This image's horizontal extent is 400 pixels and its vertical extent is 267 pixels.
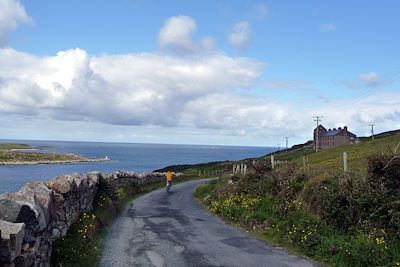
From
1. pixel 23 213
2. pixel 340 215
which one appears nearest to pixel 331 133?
pixel 340 215

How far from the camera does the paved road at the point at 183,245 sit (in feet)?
38.1

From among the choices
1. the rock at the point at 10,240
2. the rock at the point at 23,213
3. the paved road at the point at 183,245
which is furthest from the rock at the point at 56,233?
the rock at the point at 10,240

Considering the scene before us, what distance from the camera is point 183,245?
13586mm

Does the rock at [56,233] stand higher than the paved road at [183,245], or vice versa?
the rock at [56,233]

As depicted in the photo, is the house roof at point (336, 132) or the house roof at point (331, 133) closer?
the house roof at point (336, 132)

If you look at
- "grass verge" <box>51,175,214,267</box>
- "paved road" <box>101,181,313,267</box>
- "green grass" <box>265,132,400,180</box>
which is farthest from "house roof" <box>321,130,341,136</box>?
"paved road" <box>101,181,313,267</box>

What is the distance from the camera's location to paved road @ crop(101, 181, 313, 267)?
38.1 feet

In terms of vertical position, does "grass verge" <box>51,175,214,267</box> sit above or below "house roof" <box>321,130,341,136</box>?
below

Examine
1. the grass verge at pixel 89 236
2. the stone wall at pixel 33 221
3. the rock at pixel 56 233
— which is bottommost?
the grass verge at pixel 89 236

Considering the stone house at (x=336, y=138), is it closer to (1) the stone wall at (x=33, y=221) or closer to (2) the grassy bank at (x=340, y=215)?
(2) the grassy bank at (x=340, y=215)

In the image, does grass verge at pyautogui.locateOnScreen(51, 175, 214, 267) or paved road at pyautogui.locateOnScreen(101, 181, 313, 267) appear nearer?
grass verge at pyautogui.locateOnScreen(51, 175, 214, 267)

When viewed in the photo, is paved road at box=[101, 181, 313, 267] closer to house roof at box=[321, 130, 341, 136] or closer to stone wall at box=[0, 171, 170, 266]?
stone wall at box=[0, 171, 170, 266]

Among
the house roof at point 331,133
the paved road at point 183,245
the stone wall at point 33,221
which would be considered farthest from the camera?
the house roof at point 331,133

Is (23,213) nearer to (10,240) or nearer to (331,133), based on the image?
(10,240)
